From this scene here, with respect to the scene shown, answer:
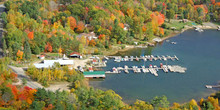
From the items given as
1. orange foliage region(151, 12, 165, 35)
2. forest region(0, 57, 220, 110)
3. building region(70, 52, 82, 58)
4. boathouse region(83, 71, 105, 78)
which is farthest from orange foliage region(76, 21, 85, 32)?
forest region(0, 57, 220, 110)

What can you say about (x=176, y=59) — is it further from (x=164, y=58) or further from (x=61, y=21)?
(x=61, y=21)

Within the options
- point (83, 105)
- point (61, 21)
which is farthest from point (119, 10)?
point (83, 105)

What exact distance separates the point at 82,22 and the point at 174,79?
20195 millimetres

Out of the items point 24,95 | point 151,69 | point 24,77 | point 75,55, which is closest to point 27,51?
point 24,77

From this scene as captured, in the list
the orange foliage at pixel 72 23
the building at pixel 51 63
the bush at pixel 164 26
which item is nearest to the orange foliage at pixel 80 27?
the orange foliage at pixel 72 23

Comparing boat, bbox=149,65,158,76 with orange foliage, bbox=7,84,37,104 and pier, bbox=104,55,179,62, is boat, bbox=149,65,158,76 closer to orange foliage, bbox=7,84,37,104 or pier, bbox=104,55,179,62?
pier, bbox=104,55,179,62

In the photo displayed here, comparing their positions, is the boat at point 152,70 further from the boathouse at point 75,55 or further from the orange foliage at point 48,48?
the orange foliage at point 48,48

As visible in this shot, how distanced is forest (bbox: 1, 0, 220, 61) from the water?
481cm

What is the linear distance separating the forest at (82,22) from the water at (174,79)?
15.8 feet

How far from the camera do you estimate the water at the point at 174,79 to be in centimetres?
3158

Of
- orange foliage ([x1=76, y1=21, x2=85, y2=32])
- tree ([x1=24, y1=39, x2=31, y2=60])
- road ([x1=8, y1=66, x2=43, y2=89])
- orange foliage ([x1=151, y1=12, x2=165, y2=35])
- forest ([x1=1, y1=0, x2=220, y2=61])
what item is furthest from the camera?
orange foliage ([x1=151, y1=12, x2=165, y2=35])

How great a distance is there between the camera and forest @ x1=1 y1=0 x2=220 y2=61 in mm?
38688

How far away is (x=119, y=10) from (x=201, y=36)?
1621 centimetres

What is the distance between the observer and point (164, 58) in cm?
4047
